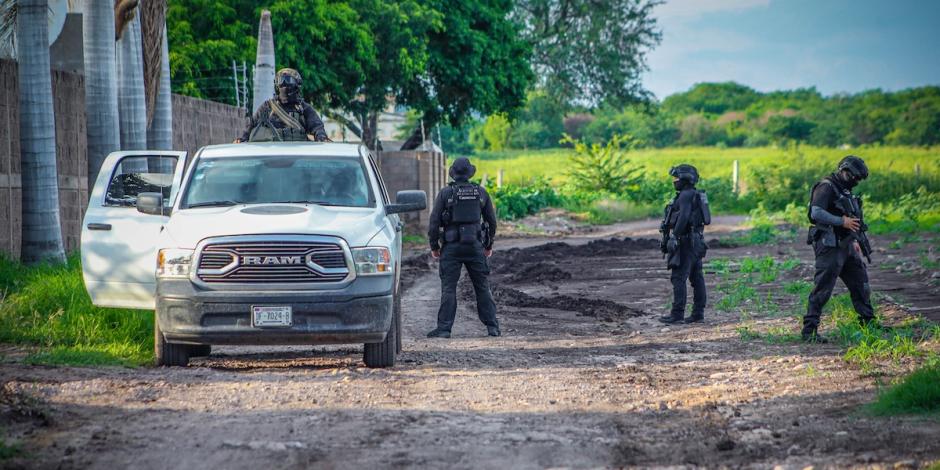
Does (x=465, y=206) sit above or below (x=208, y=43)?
below

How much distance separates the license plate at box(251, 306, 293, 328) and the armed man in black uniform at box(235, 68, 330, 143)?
312 centimetres

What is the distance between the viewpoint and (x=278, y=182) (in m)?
10.5

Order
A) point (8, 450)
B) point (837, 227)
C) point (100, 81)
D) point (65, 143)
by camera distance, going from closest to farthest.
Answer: point (8, 450), point (837, 227), point (100, 81), point (65, 143)

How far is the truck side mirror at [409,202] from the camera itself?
410 inches

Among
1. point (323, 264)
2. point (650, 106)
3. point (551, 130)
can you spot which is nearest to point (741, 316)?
point (323, 264)

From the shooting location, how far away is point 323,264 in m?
9.43

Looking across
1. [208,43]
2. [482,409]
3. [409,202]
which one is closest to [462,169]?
[409,202]

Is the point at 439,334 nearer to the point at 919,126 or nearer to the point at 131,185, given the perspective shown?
the point at 131,185

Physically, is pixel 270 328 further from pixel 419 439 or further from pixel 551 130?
pixel 551 130

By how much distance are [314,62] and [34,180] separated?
594 inches

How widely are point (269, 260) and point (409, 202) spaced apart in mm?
1589

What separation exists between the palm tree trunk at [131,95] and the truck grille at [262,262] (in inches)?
241

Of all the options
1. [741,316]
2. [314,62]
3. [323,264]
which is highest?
[314,62]

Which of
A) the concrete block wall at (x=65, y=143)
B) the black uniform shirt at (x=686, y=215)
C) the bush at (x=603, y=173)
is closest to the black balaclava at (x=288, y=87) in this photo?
the concrete block wall at (x=65, y=143)
